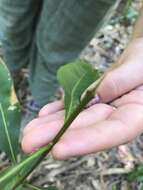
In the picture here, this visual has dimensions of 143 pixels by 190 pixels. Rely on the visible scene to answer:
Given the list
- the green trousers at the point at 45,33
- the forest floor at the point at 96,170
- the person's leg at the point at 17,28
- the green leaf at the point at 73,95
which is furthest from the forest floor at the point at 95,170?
the green leaf at the point at 73,95

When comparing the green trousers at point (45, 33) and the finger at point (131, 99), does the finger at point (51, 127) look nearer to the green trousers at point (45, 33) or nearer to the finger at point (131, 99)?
the finger at point (131, 99)

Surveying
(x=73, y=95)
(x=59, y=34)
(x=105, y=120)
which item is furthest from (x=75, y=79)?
(x=59, y=34)

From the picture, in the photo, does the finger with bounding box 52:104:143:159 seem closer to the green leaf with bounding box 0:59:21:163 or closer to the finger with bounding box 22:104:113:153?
the finger with bounding box 22:104:113:153

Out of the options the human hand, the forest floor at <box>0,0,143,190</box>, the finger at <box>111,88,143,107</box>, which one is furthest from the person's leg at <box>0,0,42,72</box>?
the finger at <box>111,88,143,107</box>

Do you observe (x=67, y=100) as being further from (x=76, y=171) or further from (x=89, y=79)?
(x=76, y=171)

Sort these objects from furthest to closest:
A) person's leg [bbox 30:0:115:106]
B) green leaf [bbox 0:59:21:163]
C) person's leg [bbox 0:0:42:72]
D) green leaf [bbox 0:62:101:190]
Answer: person's leg [bbox 0:0:42:72] → person's leg [bbox 30:0:115:106] → green leaf [bbox 0:59:21:163] → green leaf [bbox 0:62:101:190]

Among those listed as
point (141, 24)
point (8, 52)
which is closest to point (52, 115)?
point (141, 24)
